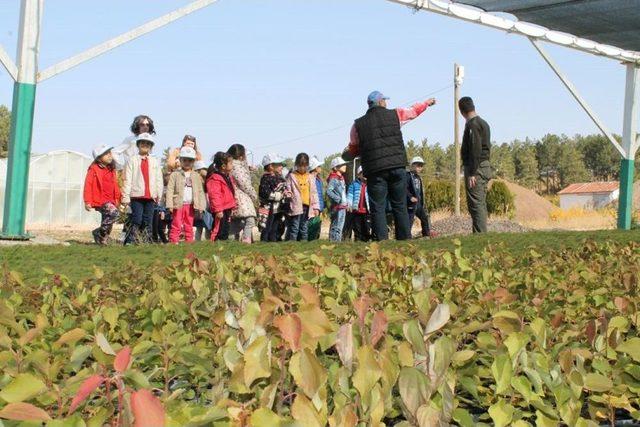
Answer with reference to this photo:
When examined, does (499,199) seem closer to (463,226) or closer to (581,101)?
(463,226)

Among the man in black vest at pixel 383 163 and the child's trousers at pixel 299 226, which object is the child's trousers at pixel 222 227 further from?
the man in black vest at pixel 383 163

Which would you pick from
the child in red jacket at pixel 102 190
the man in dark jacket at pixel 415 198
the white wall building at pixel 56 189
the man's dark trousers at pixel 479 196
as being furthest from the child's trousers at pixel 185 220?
the white wall building at pixel 56 189

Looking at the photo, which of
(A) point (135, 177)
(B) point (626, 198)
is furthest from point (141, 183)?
(B) point (626, 198)

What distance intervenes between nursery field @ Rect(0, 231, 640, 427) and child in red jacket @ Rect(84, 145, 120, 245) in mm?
6967

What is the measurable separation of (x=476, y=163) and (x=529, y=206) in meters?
25.5

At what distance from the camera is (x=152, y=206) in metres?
10.5

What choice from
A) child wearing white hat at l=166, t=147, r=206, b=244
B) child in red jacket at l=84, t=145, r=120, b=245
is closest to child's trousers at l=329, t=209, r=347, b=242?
child wearing white hat at l=166, t=147, r=206, b=244

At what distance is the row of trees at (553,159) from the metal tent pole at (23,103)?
205 feet

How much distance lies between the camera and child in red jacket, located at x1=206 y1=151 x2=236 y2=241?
11.1 metres

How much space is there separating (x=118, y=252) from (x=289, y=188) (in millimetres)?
6121

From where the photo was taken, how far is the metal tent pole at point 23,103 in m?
8.91

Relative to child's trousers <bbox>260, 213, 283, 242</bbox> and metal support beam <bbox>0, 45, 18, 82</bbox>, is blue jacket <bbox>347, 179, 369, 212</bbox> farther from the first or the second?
metal support beam <bbox>0, 45, 18, 82</bbox>

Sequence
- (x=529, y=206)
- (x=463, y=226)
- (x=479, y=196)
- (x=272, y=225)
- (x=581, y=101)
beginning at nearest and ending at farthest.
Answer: (x=479, y=196) → (x=272, y=225) → (x=581, y=101) → (x=463, y=226) → (x=529, y=206)

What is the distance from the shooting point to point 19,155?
8984 millimetres
